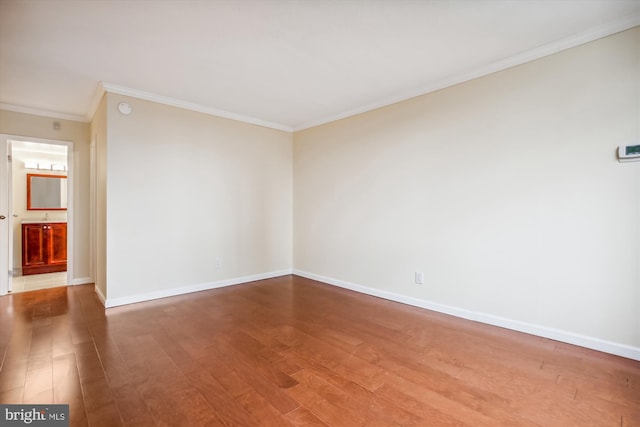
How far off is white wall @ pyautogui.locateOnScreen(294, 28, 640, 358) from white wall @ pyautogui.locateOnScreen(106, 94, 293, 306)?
1.52 m

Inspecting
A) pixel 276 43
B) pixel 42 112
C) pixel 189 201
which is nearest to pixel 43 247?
pixel 42 112

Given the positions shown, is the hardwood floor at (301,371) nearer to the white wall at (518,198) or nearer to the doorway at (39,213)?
the white wall at (518,198)

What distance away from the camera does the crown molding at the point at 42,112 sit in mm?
4068

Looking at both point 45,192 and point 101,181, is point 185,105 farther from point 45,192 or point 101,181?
point 45,192

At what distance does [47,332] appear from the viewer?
2.82m

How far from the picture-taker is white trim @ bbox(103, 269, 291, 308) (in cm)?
352

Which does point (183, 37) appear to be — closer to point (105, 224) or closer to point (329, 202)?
point (105, 224)

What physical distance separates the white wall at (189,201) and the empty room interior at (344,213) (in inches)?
1.2

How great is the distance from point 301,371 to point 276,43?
8.61ft

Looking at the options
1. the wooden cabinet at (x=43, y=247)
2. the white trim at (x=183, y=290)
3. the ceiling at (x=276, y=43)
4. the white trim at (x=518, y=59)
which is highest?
the ceiling at (x=276, y=43)

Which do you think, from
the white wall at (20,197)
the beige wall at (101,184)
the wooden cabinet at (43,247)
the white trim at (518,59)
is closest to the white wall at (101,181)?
the beige wall at (101,184)

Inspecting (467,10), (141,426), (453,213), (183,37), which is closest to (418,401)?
(141,426)

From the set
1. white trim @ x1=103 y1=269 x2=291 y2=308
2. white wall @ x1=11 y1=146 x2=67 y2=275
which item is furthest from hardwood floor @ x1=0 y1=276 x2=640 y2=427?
white wall @ x1=11 y1=146 x2=67 y2=275

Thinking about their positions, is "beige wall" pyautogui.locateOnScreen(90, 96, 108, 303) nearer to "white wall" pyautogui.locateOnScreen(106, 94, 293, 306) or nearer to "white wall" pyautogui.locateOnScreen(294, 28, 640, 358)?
"white wall" pyautogui.locateOnScreen(106, 94, 293, 306)
